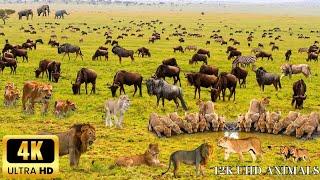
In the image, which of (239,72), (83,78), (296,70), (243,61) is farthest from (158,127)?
(243,61)

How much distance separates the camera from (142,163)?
13.8 m

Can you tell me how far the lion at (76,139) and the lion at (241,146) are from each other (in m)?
3.88

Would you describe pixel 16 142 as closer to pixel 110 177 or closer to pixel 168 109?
pixel 110 177

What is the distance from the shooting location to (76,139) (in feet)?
42.3

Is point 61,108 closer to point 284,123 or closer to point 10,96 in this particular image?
point 10,96

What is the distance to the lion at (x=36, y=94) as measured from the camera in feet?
63.8

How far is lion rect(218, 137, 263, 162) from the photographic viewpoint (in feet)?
47.5

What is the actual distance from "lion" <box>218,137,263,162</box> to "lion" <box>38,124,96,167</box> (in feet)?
12.7

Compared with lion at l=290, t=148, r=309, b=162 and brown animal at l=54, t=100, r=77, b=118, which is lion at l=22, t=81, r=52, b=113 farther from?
lion at l=290, t=148, r=309, b=162

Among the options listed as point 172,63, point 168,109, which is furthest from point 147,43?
point 168,109

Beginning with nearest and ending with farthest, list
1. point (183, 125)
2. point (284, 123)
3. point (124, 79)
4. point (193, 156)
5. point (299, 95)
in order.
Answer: point (193, 156) < point (183, 125) < point (284, 123) < point (299, 95) < point (124, 79)

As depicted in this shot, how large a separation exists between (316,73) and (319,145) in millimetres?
17703

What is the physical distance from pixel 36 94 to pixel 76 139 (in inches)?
288

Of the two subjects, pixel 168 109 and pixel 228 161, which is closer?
pixel 228 161
